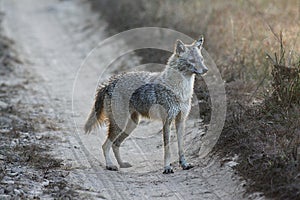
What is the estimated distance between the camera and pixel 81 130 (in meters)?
10.4

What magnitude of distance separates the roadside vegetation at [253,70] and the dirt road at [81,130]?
451mm

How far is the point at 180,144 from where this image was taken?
8.21m

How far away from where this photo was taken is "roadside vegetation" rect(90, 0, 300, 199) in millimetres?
6879

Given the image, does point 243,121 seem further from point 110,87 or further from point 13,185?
point 13,185

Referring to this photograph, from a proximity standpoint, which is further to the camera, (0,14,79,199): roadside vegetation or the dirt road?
the dirt road

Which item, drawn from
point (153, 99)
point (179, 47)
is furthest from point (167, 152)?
point (179, 47)

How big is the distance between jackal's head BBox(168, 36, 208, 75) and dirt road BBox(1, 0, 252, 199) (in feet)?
4.20

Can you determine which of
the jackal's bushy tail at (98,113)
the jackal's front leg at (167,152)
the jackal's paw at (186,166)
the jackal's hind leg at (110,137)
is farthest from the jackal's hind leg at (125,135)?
the jackal's paw at (186,166)

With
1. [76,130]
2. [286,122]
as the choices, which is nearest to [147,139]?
[76,130]

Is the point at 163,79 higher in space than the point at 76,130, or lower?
higher

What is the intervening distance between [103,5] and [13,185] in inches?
540

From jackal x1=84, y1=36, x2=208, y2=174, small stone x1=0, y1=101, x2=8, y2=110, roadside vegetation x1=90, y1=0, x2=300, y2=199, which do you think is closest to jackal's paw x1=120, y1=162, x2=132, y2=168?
jackal x1=84, y1=36, x2=208, y2=174

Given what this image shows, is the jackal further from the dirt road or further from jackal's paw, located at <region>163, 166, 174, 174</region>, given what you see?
the dirt road

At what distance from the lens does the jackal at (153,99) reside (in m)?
8.15
